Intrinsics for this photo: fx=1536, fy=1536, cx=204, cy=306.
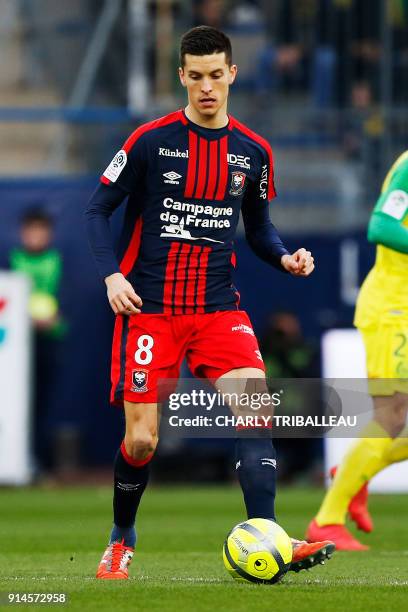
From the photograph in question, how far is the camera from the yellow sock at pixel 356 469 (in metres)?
8.23

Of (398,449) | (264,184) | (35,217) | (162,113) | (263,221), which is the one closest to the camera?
(264,184)

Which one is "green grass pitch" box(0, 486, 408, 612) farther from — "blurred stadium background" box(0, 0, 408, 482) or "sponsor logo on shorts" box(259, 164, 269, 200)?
"sponsor logo on shorts" box(259, 164, 269, 200)

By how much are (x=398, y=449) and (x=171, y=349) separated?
2207mm

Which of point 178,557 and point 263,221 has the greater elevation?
point 263,221

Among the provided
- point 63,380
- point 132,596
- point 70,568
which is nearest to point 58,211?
point 63,380

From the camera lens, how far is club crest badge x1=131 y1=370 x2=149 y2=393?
6.38m

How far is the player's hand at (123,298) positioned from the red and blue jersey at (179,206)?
9.9 inches

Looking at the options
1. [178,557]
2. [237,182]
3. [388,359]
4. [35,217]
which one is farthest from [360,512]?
[35,217]

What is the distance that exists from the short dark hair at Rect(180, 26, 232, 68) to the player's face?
0.07 ft

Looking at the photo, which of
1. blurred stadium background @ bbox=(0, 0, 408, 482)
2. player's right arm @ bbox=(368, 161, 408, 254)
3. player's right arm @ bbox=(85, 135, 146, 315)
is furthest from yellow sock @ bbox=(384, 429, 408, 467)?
blurred stadium background @ bbox=(0, 0, 408, 482)

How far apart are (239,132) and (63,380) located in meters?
8.77

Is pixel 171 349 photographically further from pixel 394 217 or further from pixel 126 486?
pixel 394 217

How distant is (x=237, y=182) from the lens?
21.6ft

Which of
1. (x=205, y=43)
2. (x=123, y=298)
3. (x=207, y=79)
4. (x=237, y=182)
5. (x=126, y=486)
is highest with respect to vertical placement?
(x=205, y=43)
